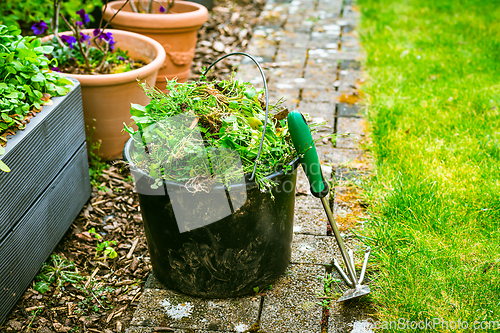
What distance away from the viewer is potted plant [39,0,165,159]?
2689 millimetres

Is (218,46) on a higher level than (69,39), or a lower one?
lower

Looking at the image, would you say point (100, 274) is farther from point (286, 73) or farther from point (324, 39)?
point (324, 39)

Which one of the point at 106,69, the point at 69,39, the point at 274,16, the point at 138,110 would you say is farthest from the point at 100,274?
the point at 274,16

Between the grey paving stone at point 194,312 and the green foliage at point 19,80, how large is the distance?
0.96 metres

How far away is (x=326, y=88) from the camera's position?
3.83 meters

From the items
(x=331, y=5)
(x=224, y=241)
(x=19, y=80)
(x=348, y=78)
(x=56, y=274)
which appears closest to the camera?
(x=224, y=241)

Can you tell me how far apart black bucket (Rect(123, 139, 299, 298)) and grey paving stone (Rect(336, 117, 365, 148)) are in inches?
52.5

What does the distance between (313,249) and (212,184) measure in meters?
0.85

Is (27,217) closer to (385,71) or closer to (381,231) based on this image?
(381,231)

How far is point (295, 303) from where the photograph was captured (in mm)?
1913

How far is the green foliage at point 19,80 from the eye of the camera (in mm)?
1883

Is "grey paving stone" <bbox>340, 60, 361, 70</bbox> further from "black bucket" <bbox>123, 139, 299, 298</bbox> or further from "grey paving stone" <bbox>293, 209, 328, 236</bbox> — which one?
"black bucket" <bbox>123, 139, 299, 298</bbox>

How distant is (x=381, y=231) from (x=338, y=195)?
0.49m

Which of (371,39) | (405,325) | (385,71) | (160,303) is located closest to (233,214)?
(160,303)
